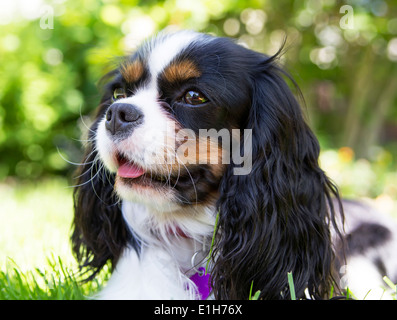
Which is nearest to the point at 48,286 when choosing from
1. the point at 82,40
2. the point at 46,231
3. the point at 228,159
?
the point at 228,159

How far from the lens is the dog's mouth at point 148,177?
1.98 meters

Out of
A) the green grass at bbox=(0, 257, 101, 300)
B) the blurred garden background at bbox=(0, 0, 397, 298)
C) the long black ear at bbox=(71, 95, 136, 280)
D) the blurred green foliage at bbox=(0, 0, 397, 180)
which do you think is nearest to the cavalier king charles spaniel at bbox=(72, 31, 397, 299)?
the long black ear at bbox=(71, 95, 136, 280)

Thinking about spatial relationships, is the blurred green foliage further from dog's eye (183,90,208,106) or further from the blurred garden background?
dog's eye (183,90,208,106)

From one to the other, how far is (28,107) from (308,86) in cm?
525

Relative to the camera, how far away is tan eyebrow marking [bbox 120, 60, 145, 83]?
2.17m

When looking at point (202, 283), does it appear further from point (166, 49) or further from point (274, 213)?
point (166, 49)

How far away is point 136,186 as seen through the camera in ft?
6.52

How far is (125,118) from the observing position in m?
1.91

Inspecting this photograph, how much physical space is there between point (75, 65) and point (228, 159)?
16.1 ft

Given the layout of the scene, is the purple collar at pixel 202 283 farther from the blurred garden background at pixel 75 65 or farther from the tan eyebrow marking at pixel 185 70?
the blurred garden background at pixel 75 65

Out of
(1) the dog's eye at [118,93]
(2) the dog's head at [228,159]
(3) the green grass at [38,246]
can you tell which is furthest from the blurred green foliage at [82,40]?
(2) the dog's head at [228,159]

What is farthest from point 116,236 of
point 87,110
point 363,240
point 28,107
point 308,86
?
point 308,86

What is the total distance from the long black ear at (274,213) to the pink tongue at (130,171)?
36 cm
